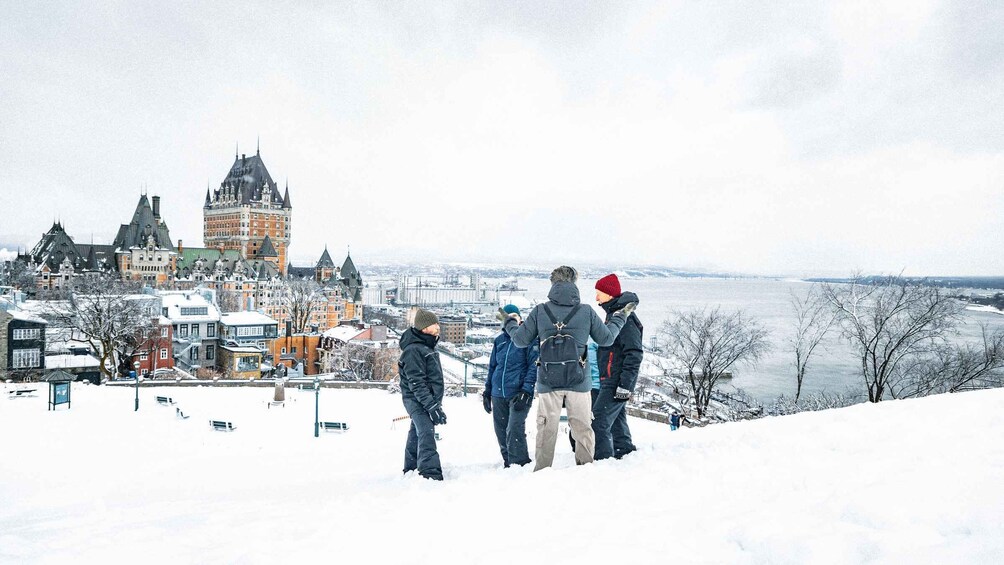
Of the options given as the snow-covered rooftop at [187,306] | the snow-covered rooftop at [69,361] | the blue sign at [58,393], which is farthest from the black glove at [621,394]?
the snow-covered rooftop at [187,306]

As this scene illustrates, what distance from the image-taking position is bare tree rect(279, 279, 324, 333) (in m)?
61.8

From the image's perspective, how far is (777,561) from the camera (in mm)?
2920

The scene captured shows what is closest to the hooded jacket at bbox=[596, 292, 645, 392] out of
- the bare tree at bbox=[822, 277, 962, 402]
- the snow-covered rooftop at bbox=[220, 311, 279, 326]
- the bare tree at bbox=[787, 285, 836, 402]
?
the bare tree at bbox=[822, 277, 962, 402]

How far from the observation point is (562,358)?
5.38 m

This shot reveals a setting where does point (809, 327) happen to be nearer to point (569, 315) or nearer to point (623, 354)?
point (623, 354)

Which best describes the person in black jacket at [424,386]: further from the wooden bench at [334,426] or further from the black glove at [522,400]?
the wooden bench at [334,426]

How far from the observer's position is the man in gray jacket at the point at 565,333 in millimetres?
5383

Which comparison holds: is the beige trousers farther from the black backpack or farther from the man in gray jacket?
the black backpack

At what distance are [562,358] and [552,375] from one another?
20 centimetres

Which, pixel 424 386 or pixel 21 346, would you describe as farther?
pixel 21 346

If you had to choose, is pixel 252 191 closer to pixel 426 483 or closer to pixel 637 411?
pixel 637 411

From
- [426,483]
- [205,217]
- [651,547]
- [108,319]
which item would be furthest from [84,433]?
[205,217]

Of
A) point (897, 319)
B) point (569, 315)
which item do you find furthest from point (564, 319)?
point (897, 319)

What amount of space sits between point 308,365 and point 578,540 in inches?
2185
